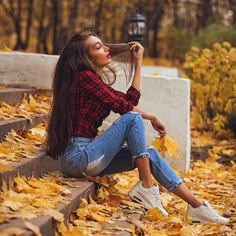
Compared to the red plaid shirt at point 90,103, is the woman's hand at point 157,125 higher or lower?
lower

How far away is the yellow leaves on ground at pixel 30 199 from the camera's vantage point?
3179 millimetres

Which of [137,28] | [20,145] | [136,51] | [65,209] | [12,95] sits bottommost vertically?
[65,209]

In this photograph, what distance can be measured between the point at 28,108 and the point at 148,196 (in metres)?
1.85

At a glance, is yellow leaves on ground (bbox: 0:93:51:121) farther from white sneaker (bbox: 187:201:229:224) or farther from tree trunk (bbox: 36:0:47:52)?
tree trunk (bbox: 36:0:47:52)

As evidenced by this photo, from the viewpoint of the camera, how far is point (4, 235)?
2.78 meters

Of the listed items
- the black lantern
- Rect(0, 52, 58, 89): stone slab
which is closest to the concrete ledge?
Rect(0, 52, 58, 89): stone slab

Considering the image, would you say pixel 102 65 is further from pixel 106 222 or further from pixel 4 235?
pixel 4 235

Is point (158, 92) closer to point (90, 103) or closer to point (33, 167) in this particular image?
point (90, 103)

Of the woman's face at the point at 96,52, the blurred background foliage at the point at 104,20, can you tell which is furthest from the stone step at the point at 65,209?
the blurred background foliage at the point at 104,20

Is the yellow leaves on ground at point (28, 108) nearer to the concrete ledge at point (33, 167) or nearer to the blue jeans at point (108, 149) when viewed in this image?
the concrete ledge at point (33, 167)

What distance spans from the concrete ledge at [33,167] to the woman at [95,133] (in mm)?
103

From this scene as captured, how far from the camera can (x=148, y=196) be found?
4.43 metres

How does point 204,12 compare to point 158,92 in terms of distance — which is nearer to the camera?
point 158,92

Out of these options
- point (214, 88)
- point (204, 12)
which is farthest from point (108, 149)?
point (204, 12)
